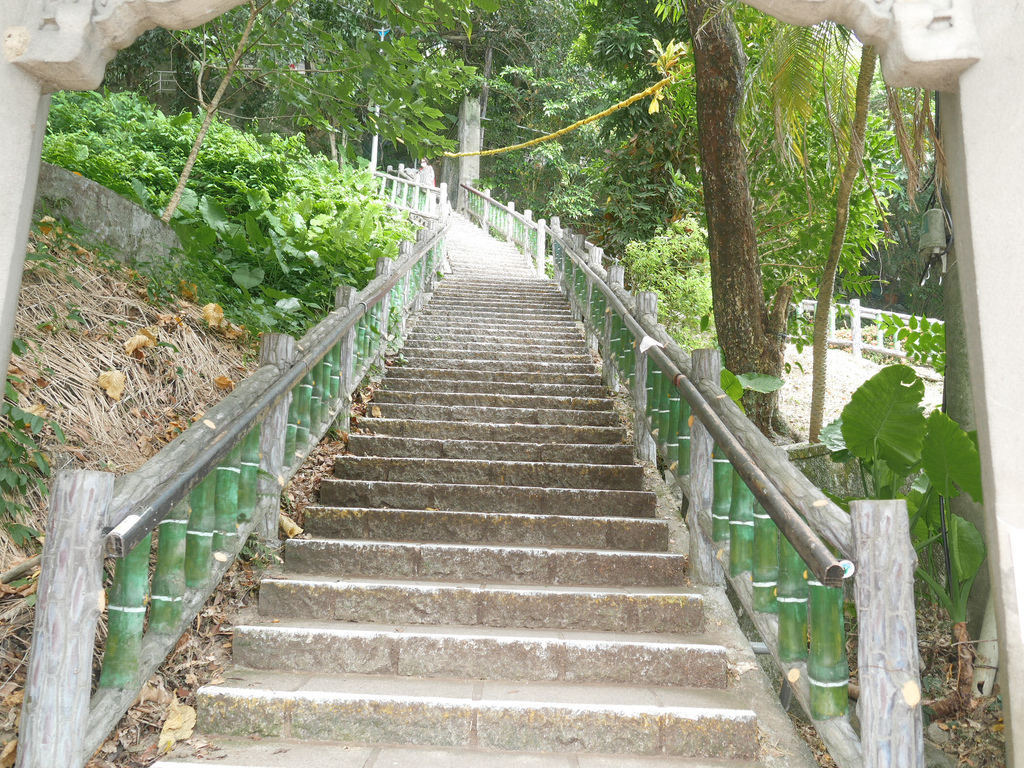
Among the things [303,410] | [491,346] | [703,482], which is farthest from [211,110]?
[703,482]

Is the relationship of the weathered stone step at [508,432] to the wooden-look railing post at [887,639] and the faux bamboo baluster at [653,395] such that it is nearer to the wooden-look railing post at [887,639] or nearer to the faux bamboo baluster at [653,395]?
the faux bamboo baluster at [653,395]

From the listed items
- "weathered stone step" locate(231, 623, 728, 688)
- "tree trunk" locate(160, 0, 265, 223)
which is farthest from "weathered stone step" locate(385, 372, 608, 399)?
"weathered stone step" locate(231, 623, 728, 688)

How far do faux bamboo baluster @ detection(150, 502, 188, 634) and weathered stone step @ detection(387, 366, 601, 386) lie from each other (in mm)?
3902

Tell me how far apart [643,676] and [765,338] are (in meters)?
3.15

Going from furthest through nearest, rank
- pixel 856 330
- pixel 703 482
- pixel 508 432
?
pixel 856 330, pixel 508 432, pixel 703 482

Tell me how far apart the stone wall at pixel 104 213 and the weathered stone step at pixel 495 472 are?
85.9 inches

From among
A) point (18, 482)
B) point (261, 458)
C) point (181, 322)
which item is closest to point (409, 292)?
point (181, 322)

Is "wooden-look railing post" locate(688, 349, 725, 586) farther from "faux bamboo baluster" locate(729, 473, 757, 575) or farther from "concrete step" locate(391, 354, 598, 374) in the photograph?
"concrete step" locate(391, 354, 598, 374)

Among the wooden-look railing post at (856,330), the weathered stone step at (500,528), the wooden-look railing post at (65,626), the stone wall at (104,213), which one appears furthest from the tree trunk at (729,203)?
the wooden-look railing post at (856,330)

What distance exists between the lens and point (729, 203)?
17.5ft

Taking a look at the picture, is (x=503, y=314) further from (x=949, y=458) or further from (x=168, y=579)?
(x=168, y=579)

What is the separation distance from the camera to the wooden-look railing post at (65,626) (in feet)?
6.78

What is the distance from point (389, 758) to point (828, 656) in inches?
59.3

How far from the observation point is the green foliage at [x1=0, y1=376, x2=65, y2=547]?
290 centimetres
